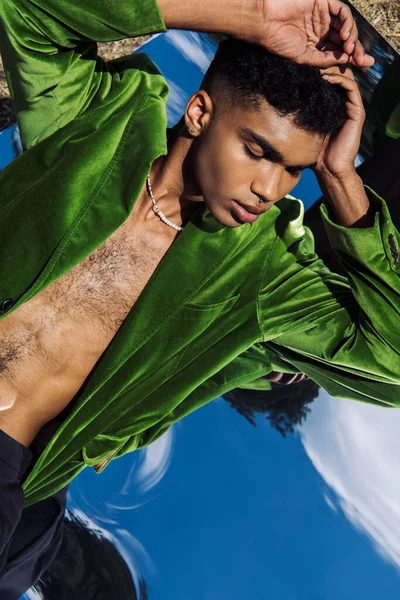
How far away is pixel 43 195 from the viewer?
1788 millimetres

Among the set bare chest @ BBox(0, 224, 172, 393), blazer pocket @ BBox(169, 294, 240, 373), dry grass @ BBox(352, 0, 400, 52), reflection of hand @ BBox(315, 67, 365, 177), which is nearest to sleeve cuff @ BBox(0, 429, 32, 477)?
bare chest @ BBox(0, 224, 172, 393)

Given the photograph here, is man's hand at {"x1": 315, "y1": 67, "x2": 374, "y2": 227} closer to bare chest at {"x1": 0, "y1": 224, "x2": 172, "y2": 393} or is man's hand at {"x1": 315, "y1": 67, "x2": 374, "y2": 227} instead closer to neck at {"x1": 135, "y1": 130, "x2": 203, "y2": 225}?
neck at {"x1": 135, "y1": 130, "x2": 203, "y2": 225}

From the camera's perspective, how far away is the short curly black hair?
5.30 ft

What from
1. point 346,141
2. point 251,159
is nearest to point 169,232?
point 251,159

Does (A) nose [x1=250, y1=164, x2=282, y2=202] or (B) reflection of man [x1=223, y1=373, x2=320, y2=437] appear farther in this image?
(B) reflection of man [x1=223, y1=373, x2=320, y2=437]

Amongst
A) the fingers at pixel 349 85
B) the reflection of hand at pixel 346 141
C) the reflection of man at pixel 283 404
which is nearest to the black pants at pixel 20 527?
the reflection of man at pixel 283 404

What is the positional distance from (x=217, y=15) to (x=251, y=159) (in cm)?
28

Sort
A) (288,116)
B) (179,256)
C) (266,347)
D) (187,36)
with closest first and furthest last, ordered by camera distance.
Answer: (288,116), (179,256), (266,347), (187,36)

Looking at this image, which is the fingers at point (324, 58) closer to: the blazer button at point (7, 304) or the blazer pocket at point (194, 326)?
the blazer pocket at point (194, 326)

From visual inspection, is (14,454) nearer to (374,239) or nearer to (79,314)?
(79,314)

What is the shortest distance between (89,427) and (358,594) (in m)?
0.88

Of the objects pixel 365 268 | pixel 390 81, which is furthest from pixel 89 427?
pixel 390 81

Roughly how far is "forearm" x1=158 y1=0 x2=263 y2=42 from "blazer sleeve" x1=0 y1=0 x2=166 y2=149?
0.12 ft

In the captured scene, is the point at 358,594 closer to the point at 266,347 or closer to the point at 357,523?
the point at 357,523
